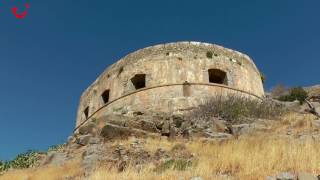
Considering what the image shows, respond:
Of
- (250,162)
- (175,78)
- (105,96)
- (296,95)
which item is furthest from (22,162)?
(296,95)

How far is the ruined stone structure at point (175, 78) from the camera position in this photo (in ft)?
52.7

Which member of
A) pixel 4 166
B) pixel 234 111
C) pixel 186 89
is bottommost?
pixel 4 166

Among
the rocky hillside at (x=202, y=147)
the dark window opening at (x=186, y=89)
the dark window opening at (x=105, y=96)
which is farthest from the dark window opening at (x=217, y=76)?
the dark window opening at (x=105, y=96)

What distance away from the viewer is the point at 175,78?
1634 centimetres

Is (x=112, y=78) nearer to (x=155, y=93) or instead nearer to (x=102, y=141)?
(x=155, y=93)

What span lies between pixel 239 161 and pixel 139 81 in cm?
1045

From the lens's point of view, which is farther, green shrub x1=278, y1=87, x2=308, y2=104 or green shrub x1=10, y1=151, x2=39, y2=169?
green shrub x1=278, y1=87, x2=308, y2=104

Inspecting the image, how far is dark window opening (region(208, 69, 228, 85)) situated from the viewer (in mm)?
17188

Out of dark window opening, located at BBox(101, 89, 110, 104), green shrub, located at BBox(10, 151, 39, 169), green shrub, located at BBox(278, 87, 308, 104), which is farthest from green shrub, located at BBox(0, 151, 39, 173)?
green shrub, located at BBox(278, 87, 308, 104)

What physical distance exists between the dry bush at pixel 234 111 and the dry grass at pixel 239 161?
265cm

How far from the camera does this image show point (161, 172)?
7488 millimetres

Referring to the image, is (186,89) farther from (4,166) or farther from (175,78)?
(4,166)

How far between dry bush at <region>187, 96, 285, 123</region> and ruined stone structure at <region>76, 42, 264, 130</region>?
4.80ft

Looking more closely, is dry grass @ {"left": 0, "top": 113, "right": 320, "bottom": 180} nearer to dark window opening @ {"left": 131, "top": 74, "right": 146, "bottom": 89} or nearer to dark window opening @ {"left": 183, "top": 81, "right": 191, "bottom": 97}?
dark window opening @ {"left": 183, "top": 81, "right": 191, "bottom": 97}
